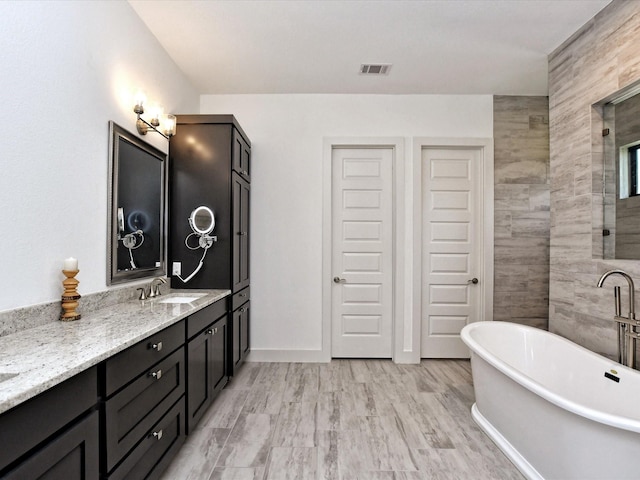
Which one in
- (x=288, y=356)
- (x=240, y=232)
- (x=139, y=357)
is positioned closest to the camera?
(x=139, y=357)

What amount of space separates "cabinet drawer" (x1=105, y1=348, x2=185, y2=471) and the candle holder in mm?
510

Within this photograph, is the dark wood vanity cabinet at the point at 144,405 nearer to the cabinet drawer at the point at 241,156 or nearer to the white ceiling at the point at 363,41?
the cabinet drawer at the point at 241,156

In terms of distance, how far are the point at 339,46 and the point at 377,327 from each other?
9.21 feet

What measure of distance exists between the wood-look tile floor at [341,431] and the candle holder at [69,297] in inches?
39.9

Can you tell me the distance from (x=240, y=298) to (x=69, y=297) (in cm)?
163

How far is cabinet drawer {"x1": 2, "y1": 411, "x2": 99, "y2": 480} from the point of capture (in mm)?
886

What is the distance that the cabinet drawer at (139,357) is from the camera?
125 centimetres

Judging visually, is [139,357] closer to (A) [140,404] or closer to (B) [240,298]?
(A) [140,404]

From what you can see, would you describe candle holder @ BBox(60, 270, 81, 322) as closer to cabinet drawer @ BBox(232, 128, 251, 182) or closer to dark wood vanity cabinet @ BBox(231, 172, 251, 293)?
dark wood vanity cabinet @ BBox(231, 172, 251, 293)

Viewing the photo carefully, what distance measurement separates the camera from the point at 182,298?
247 cm

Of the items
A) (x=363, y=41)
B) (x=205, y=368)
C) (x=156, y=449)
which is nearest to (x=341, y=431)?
(x=205, y=368)

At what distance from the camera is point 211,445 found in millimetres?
2086

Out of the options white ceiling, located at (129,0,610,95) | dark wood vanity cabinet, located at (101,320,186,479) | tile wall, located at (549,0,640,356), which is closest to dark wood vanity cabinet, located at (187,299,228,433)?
dark wood vanity cabinet, located at (101,320,186,479)

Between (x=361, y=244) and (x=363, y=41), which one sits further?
(x=361, y=244)
